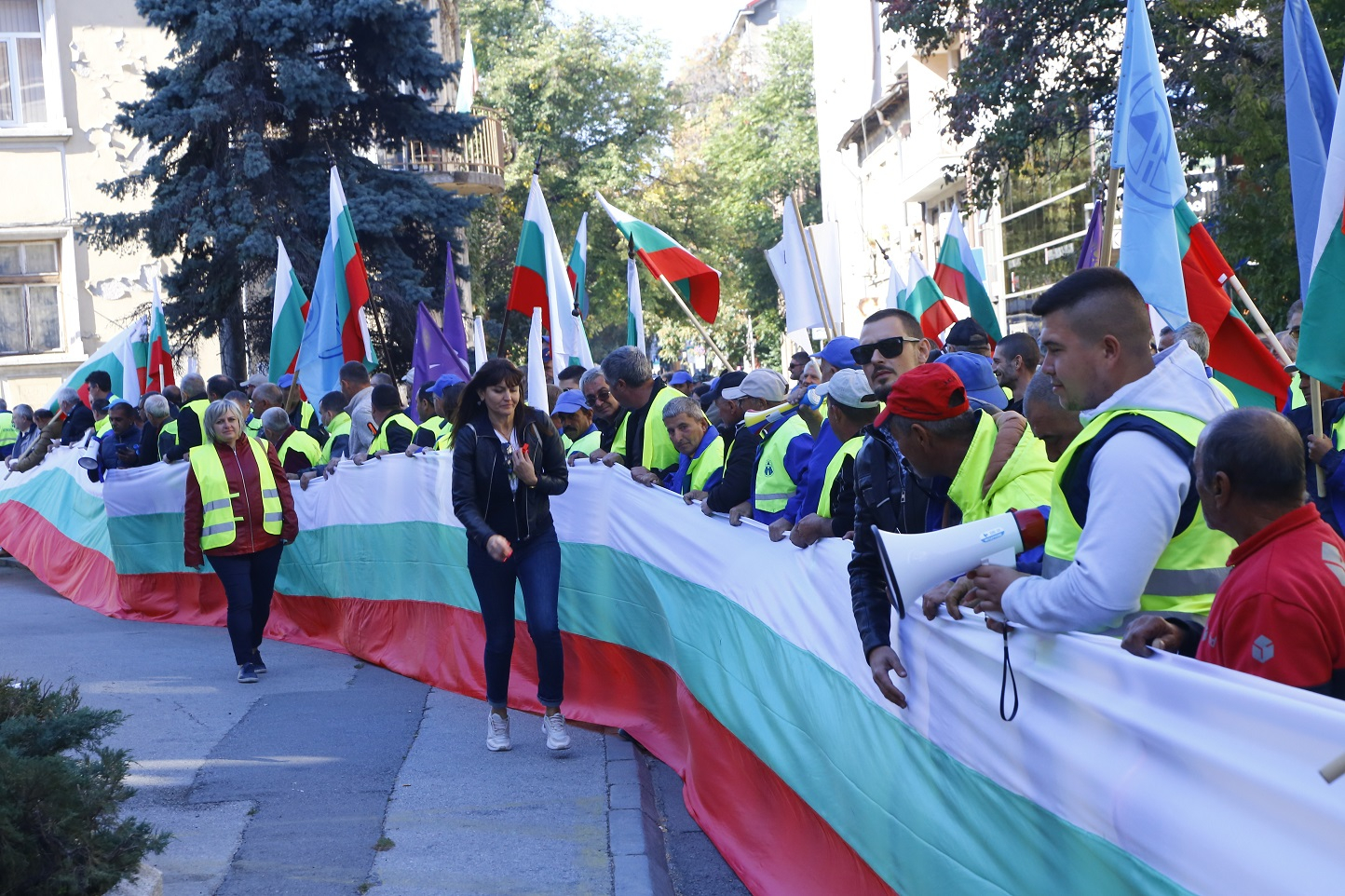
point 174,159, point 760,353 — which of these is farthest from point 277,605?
point 760,353

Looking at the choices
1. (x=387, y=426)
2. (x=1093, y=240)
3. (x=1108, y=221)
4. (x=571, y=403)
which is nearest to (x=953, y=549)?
(x=1108, y=221)

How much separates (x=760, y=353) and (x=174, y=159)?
134 feet

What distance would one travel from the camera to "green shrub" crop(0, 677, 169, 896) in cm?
409

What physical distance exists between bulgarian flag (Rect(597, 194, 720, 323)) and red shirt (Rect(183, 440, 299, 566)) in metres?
3.82

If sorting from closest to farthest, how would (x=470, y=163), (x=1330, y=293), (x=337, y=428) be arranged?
(x=1330, y=293)
(x=337, y=428)
(x=470, y=163)

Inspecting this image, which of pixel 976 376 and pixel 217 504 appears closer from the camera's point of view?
pixel 976 376

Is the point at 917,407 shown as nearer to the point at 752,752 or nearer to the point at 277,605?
the point at 752,752

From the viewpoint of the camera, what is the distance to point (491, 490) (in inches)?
279

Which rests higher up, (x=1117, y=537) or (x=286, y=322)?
(x=286, y=322)

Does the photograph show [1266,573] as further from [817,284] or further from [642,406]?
[817,284]

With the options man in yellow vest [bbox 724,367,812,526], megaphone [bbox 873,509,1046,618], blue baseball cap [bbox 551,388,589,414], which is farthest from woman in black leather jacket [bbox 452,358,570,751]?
megaphone [bbox 873,509,1046,618]

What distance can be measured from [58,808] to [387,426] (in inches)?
253

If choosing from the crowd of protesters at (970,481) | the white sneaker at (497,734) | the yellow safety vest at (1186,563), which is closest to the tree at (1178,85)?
the crowd of protesters at (970,481)

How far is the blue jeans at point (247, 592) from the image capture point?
920 centimetres
